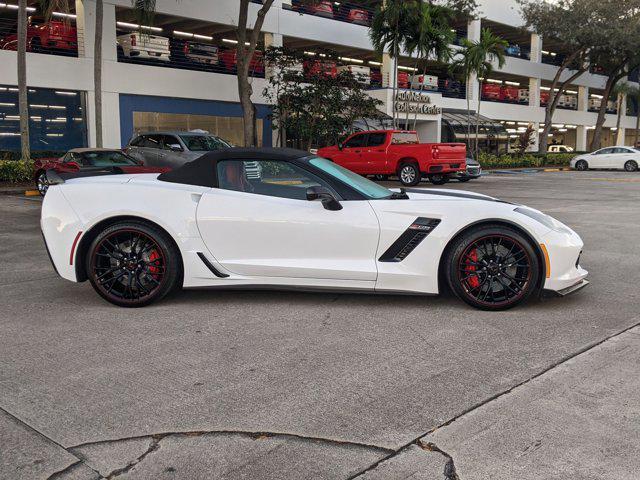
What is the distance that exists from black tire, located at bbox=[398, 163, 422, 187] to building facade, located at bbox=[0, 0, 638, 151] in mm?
8249

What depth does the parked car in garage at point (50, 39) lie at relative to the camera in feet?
74.5

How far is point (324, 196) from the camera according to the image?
515 centimetres

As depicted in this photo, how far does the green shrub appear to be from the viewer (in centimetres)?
1931

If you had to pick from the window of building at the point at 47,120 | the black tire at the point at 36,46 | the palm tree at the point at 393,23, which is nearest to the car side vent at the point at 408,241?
the window of building at the point at 47,120

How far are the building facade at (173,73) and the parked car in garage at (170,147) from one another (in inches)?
284

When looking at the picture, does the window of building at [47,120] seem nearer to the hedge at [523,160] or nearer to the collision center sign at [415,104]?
the collision center sign at [415,104]

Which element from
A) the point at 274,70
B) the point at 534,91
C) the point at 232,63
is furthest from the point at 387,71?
the point at 534,91

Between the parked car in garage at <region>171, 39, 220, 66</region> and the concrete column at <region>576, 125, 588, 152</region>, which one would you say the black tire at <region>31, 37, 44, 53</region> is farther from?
the concrete column at <region>576, 125, 588, 152</region>

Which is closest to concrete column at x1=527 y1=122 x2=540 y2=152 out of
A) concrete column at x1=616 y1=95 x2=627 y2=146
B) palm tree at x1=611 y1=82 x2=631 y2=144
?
palm tree at x1=611 y1=82 x2=631 y2=144

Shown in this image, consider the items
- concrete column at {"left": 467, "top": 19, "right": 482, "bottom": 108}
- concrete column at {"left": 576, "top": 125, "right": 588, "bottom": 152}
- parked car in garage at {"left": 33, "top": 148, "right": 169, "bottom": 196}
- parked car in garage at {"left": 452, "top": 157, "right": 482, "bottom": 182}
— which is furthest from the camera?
concrete column at {"left": 576, "top": 125, "right": 588, "bottom": 152}

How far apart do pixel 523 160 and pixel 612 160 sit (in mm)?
4785

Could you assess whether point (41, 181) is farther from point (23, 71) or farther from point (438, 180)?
point (438, 180)

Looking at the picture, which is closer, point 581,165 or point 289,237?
point 289,237

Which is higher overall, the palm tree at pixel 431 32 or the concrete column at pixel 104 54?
the palm tree at pixel 431 32
